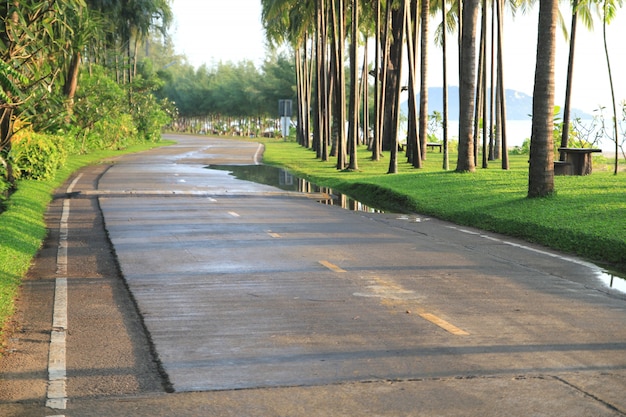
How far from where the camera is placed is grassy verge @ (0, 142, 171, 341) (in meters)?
10.8

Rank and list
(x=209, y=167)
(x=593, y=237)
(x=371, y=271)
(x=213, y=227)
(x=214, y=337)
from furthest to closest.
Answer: (x=209, y=167)
(x=213, y=227)
(x=593, y=237)
(x=371, y=271)
(x=214, y=337)

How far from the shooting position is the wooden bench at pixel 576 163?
1101 inches

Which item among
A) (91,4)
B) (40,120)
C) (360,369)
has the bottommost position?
(360,369)

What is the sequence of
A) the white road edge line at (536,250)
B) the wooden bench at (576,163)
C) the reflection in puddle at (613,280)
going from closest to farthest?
the reflection in puddle at (613,280)
the white road edge line at (536,250)
the wooden bench at (576,163)

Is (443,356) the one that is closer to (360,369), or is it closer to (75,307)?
(360,369)

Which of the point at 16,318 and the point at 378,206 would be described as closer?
the point at 16,318

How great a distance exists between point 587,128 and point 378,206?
2085cm

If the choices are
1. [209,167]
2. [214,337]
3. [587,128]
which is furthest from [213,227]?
[587,128]

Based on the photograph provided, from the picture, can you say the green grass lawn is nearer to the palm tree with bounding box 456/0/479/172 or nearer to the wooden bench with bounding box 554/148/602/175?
the palm tree with bounding box 456/0/479/172

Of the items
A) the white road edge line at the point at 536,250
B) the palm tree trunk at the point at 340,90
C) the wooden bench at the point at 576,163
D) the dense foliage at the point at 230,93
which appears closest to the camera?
the white road edge line at the point at 536,250

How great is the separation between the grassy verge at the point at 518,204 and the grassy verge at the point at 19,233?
26.0 ft

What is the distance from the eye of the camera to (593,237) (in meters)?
15.1

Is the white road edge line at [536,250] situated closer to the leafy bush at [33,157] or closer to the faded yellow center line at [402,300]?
the faded yellow center line at [402,300]

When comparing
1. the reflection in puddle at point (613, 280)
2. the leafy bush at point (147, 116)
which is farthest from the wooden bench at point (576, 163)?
the leafy bush at point (147, 116)
